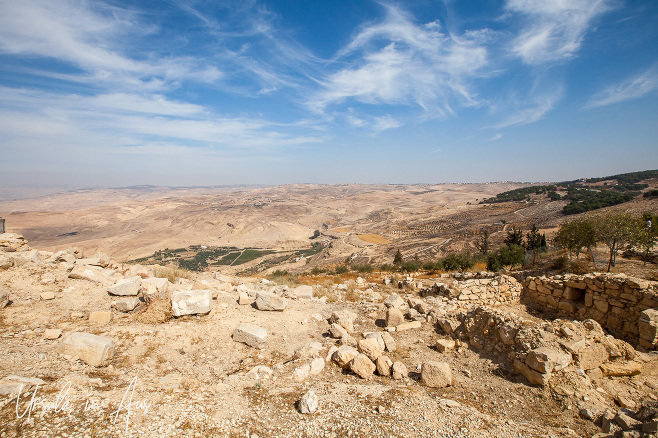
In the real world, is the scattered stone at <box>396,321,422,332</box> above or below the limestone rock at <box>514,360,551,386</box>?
below

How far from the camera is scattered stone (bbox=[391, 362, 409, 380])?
235 inches

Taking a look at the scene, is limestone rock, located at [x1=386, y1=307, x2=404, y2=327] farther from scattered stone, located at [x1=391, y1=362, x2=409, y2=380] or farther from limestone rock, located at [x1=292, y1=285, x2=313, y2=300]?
limestone rock, located at [x1=292, y1=285, x2=313, y2=300]

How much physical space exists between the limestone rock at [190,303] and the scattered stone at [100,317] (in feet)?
4.78

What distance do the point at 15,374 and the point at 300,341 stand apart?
5342 mm

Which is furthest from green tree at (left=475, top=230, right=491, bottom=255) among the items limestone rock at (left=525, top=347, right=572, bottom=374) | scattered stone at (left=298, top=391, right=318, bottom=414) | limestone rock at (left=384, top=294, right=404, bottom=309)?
scattered stone at (left=298, top=391, right=318, bottom=414)

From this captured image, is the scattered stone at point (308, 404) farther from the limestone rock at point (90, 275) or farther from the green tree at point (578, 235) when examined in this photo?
the green tree at point (578, 235)

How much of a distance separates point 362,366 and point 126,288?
7.51 meters

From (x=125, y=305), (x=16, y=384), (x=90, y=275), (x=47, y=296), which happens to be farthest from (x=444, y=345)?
(x=90, y=275)

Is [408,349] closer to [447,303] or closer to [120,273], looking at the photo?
[447,303]

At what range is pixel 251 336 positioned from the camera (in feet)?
23.4

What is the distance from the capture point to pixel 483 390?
18.6 feet

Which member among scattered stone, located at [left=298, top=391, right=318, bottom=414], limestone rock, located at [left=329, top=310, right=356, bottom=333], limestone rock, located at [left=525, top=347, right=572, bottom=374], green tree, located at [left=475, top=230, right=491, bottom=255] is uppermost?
limestone rock, located at [left=525, top=347, right=572, bottom=374]

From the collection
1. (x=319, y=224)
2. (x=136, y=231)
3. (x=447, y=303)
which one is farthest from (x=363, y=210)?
(x=447, y=303)

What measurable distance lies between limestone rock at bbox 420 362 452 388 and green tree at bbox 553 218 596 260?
1668 cm
